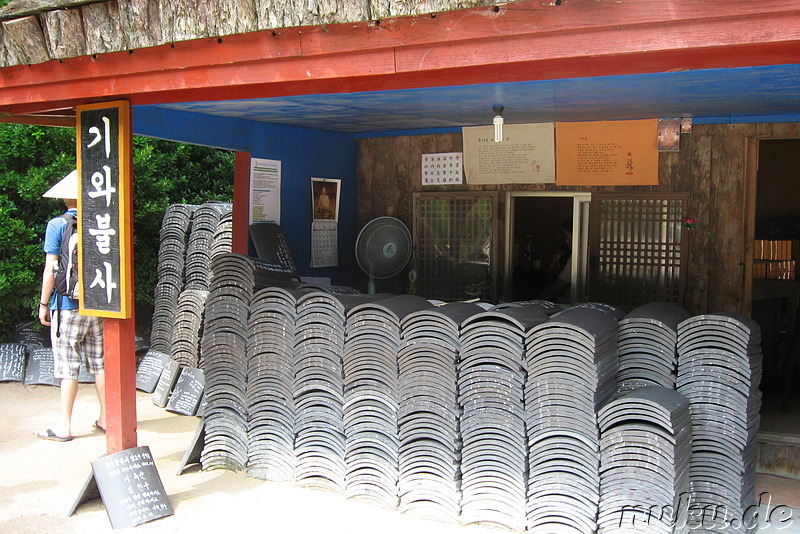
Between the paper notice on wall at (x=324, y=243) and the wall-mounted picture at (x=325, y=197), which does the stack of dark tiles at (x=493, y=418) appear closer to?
the paper notice on wall at (x=324, y=243)

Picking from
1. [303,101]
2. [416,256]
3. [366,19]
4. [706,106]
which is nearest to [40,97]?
[303,101]

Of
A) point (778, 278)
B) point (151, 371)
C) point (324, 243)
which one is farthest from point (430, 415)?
point (778, 278)

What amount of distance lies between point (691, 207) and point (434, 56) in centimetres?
475

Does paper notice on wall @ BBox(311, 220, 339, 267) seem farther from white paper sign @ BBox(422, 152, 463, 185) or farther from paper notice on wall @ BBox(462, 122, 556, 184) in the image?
paper notice on wall @ BBox(462, 122, 556, 184)

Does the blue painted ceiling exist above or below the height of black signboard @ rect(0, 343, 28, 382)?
above

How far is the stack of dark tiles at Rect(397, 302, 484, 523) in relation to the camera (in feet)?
17.8

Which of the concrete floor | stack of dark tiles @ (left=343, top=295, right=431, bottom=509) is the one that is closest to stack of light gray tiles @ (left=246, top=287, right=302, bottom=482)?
the concrete floor

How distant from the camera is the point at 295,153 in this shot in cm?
845

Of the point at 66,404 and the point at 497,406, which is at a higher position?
the point at 497,406

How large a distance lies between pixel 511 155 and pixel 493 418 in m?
Result: 3.80

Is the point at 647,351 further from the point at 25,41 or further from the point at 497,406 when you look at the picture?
the point at 25,41

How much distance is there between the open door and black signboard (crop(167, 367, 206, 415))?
443cm

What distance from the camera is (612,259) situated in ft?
26.2

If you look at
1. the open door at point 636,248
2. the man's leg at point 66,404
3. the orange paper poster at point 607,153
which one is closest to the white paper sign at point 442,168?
the orange paper poster at point 607,153
